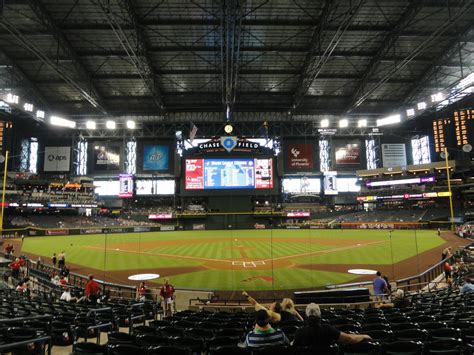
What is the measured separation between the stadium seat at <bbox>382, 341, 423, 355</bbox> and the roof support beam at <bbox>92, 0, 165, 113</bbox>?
33053 mm

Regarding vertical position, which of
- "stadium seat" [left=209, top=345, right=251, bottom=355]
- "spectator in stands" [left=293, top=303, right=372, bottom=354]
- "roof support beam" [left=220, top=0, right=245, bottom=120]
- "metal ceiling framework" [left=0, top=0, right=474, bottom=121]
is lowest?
"stadium seat" [left=209, top=345, right=251, bottom=355]

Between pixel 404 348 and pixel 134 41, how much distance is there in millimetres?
43782

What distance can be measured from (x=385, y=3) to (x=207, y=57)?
23.5 metres

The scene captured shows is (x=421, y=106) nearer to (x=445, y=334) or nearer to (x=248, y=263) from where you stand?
(x=248, y=263)

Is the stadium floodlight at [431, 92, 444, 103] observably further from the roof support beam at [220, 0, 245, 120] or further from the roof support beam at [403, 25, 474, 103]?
the roof support beam at [220, 0, 245, 120]

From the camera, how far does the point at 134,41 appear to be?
40.3 meters

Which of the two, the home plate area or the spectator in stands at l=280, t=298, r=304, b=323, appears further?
the home plate area

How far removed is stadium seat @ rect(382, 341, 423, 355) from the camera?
4.69 m

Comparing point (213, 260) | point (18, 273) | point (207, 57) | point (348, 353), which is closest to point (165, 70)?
point (207, 57)

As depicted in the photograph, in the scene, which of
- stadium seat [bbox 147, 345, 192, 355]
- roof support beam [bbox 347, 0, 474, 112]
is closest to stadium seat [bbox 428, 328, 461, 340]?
stadium seat [bbox 147, 345, 192, 355]

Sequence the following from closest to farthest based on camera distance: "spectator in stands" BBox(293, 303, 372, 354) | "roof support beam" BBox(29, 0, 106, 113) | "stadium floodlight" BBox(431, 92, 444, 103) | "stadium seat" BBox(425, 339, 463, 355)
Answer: "spectator in stands" BBox(293, 303, 372, 354), "stadium seat" BBox(425, 339, 463, 355), "roof support beam" BBox(29, 0, 106, 113), "stadium floodlight" BBox(431, 92, 444, 103)

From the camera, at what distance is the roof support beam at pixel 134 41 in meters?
32.9

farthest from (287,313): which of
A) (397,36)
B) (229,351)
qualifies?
(397,36)

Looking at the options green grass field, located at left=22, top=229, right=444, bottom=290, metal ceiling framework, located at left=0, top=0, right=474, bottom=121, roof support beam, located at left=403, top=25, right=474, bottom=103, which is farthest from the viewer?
roof support beam, located at left=403, top=25, right=474, bottom=103
